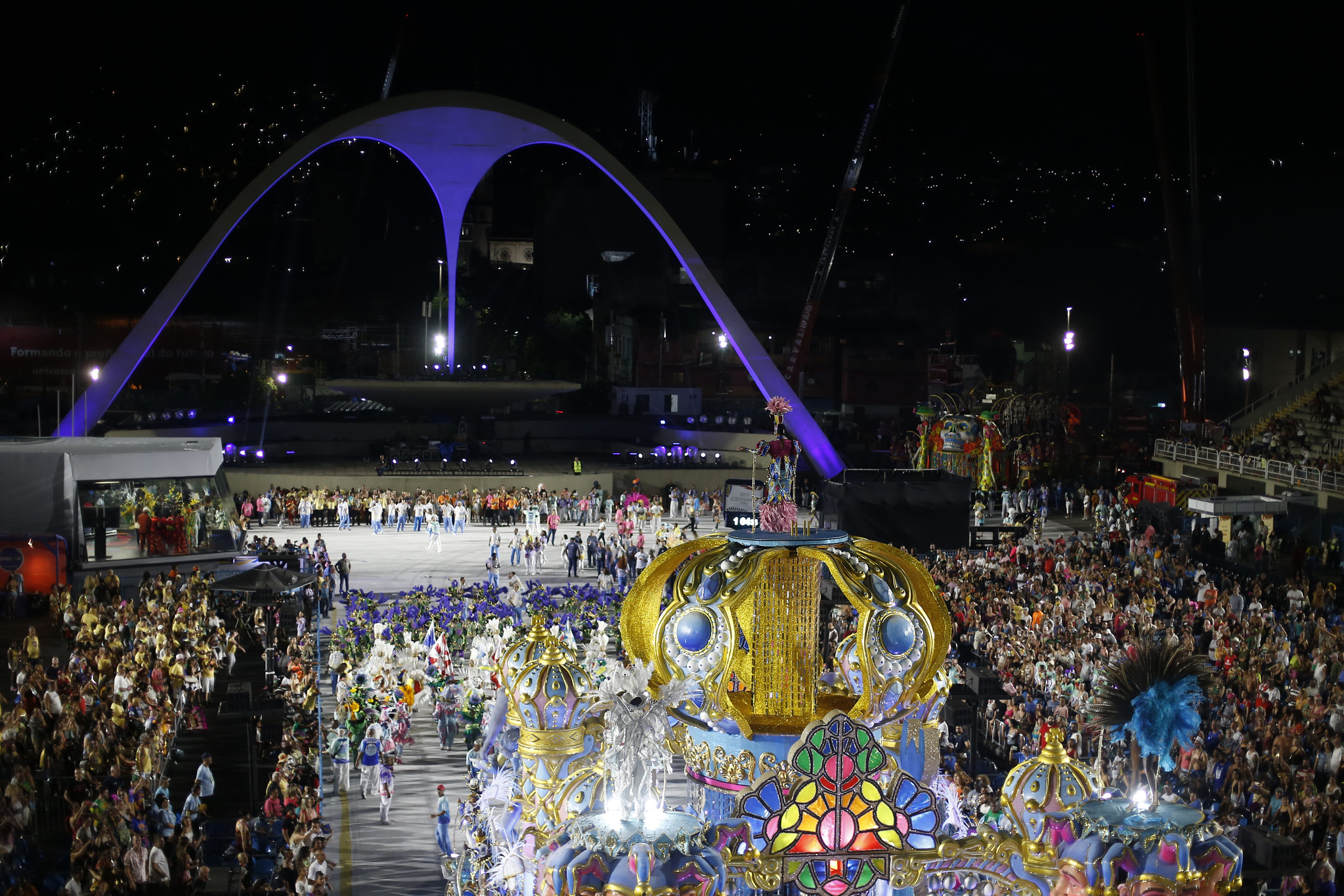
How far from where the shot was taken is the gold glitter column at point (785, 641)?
41.7ft

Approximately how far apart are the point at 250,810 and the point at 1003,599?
12536mm

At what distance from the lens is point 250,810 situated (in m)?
15.1

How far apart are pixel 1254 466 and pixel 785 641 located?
75.2 feet

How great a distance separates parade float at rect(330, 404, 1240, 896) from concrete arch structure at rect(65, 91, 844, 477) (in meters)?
25.7

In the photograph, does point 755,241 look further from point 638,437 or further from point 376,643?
point 376,643

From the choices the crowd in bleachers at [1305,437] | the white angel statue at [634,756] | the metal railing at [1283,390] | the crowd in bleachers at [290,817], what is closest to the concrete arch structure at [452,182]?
the crowd in bleachers at [1305,437]

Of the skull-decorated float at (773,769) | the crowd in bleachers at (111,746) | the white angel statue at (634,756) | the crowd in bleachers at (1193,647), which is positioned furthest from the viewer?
the crowd in bleachers at (1193,647)

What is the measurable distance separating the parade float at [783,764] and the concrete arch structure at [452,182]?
2575 centimetres

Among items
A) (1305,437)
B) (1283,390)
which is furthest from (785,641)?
(1283,390)

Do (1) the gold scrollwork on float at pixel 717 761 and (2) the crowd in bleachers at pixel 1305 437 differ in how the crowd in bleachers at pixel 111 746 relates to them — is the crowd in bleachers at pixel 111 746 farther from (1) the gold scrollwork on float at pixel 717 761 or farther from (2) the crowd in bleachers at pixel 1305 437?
(2) the crowd in bleachers at pixel 1305 437

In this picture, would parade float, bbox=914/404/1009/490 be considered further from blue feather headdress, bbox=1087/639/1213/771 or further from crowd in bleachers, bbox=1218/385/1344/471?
blue feather headdress, bbox=1087/639/1213/771

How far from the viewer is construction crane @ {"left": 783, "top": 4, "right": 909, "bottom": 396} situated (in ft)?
189

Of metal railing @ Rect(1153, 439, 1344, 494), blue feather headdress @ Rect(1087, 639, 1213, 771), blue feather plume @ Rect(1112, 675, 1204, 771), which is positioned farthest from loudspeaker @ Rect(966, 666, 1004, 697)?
metal railing @ Rect(1153, 439, 1344, 494)

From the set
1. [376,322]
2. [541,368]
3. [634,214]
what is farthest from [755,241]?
[376,322]
